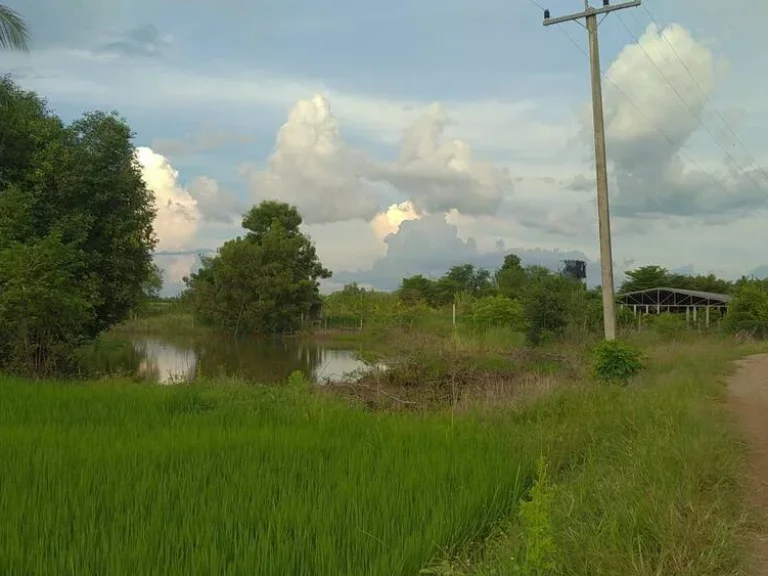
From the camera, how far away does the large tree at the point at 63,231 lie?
1449cm

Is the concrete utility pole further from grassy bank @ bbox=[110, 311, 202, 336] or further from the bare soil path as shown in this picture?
grassy bank @ bbox=[110, 311, 202, 336]

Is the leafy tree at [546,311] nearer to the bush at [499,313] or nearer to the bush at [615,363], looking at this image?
the bush at [499,313]

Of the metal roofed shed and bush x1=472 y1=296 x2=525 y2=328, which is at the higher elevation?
the metal roofed shed

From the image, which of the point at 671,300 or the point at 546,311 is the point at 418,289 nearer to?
the point at 671,300

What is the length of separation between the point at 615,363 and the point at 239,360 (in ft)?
64.3

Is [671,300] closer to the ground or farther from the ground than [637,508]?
farther from the ground

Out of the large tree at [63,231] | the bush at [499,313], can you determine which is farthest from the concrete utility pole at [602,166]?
the bush at [499,313]

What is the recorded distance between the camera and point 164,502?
15.4 ft

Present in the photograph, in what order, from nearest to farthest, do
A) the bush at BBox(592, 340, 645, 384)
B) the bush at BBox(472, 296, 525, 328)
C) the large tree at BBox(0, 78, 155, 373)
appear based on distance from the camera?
1. the bush at BBox(592, 340, 645, 384)
2. the large tree at BBox(0, 78, 155, 373)
3. the bush at BBox(472, 296, 525, 328)

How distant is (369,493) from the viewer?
5.05 meters

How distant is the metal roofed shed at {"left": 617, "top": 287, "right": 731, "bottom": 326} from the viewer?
143 feet

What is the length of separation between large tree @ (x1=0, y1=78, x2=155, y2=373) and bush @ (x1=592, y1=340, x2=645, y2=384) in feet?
37.0

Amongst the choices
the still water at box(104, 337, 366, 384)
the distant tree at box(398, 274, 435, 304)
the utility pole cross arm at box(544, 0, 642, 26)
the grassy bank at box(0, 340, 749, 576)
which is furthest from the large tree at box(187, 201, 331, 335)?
the grassy bank at box(0, 340, 749, 576)

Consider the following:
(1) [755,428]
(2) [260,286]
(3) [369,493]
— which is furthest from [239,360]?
(3) [369,493]
